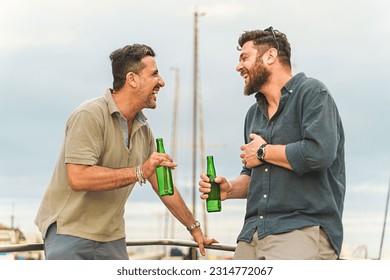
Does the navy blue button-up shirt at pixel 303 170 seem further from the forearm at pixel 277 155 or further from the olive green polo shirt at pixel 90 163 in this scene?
the olive green polo shirt at pixel 90 163

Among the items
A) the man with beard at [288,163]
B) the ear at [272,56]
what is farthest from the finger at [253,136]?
the ear at [272,56]

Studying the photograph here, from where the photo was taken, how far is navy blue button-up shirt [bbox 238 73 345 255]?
2.46m

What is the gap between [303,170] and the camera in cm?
250

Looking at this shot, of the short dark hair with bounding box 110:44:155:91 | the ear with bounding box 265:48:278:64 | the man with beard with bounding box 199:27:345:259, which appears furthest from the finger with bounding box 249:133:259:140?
the short dark hair with bounding box 110:44:155:91

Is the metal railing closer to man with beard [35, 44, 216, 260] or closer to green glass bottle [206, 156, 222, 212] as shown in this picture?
man with beard [35, 44, 216, 260]

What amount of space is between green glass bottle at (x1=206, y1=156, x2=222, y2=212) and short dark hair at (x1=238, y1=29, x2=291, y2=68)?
0.68 metres

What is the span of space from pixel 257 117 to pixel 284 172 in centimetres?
34

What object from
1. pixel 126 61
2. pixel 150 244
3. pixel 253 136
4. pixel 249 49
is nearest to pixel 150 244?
pixel 150 244

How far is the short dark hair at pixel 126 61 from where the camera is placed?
3.33 m

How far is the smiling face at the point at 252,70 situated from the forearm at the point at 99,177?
0.65 meters
